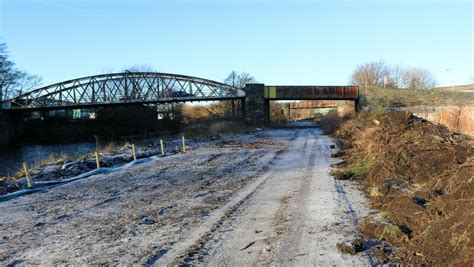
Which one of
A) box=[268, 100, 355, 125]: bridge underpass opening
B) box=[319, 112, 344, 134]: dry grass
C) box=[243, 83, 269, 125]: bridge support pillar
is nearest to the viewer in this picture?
Answer: box=[319, 112, 344, 134]: dry grass

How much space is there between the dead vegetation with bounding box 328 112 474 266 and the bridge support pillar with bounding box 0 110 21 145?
225 feet

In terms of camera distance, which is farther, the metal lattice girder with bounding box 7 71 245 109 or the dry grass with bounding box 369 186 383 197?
the metal lattice girder with bounding box 7 71 245 109

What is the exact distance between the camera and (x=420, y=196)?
8734 mm

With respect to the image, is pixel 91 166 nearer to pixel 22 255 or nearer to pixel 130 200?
pixel 130 200

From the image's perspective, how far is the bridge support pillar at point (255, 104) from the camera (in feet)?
223

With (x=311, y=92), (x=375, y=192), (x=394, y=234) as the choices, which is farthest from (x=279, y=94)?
(x=394, y=234)

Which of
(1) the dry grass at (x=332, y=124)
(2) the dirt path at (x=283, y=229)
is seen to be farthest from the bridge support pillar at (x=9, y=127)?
(2) the dirt path at (x=283, y=229)

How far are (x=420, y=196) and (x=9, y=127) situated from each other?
76011mm

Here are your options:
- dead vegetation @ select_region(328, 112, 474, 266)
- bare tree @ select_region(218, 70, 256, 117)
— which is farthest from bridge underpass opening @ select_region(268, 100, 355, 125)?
dead vegetation @ select_region(328, 112, 474, 266)

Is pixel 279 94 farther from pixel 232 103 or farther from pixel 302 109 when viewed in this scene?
pixel 302 109

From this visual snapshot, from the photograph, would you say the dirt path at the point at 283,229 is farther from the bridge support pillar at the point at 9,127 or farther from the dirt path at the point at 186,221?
the bridge support pillar at the point at 9,127

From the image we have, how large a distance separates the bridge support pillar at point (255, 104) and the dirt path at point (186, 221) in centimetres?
5273

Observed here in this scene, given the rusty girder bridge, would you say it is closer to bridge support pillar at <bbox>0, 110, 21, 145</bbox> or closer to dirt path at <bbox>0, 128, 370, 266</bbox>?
bridge support pillar at <bbox>0, 110, 21, 145</bbox>

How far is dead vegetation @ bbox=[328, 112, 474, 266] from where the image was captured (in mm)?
5863
